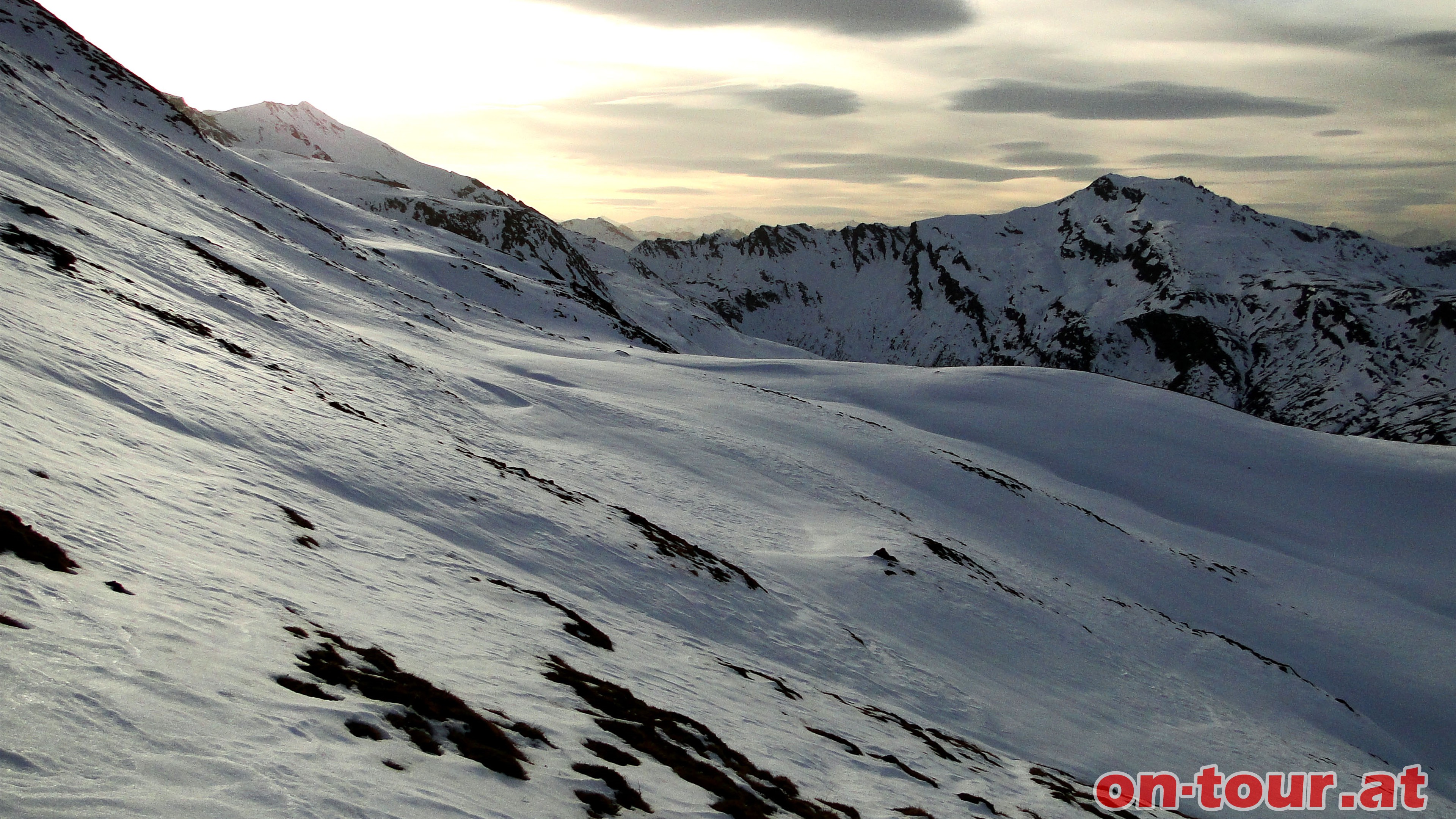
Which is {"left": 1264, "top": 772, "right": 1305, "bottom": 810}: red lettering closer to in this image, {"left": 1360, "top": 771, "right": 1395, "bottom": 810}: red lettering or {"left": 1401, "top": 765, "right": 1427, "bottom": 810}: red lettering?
{"left": 1360, "top": 771, "right": 1395, "bottom": 810}: red lettering

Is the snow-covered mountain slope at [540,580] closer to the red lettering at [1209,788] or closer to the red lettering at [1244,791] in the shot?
the red lettering at [1209,788]

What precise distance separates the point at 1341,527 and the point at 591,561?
6520cm

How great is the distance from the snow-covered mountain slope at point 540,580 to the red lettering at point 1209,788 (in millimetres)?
500

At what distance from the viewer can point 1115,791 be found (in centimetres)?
1894

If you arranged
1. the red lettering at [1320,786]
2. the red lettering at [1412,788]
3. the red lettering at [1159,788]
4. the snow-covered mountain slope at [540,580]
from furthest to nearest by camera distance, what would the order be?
the red lettering at [1412,788] < the red lettering at [1320,786] < the red lettering at [1159,788] < the snow-covered mountain slope at [540,580]

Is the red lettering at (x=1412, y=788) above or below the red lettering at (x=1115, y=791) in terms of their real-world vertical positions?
below

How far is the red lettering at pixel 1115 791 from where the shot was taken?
685 inches

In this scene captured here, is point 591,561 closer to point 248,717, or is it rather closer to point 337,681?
point 337,681

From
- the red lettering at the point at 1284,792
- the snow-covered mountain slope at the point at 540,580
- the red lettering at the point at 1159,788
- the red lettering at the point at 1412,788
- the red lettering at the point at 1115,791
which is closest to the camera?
the snow-covered mountain slope at the point at 540,580

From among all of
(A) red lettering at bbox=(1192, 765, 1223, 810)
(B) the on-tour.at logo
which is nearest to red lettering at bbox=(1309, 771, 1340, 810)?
(B) the on-tour.at logo

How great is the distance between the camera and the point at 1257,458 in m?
66.7

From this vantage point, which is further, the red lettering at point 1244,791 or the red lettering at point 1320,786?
the red lettering at point 1320,786

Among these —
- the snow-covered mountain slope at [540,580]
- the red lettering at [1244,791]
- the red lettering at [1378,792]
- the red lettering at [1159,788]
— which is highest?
the snow-covered mountain slope at [540,580]

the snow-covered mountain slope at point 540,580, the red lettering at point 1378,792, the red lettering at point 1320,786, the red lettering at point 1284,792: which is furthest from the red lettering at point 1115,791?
the red lettering at point 1378,792
